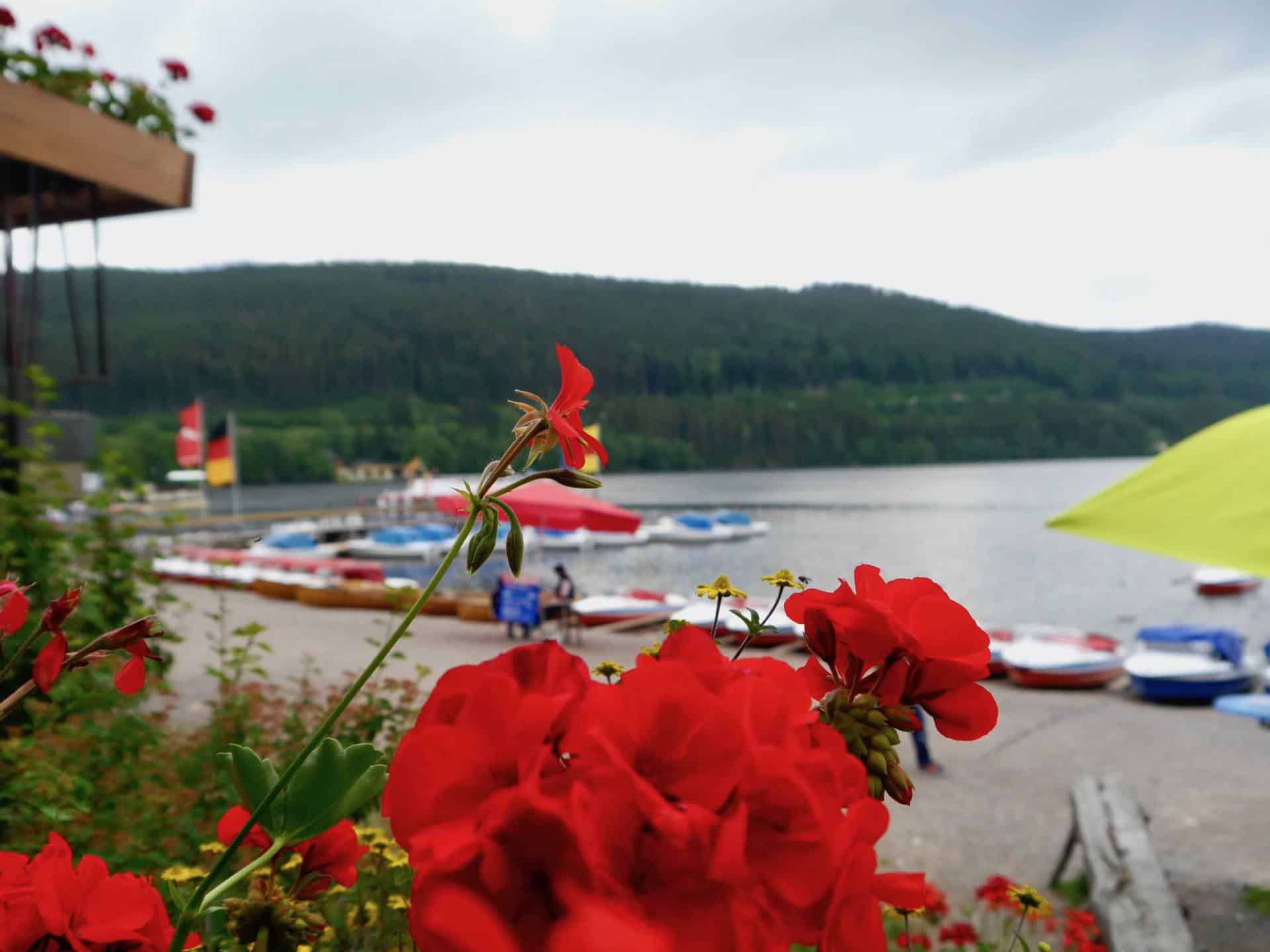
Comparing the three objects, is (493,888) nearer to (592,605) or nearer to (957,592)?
(592,605)

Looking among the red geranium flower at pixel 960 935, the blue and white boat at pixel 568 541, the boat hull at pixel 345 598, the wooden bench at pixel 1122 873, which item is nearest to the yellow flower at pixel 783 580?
the red geranium flower at pixel 960 935

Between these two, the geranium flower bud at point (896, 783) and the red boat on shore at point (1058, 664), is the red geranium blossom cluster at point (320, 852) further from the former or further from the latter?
the red boat on shore at point (1058, 664)

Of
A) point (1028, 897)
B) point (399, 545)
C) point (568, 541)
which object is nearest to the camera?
point (1028, 897)

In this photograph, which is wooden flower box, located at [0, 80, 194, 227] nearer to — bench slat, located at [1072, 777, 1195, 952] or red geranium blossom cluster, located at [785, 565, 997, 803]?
red geranium blossom cluster, located at [785, 565, 997, 803]

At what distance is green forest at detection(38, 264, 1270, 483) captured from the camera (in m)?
33.5

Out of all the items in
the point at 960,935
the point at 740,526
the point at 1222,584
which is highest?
the point at 960,935

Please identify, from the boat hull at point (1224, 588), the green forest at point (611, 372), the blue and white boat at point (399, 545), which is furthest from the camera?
the blue and white boat at point (399, 545)

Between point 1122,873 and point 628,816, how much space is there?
4993mm

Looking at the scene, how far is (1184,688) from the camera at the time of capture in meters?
11.9

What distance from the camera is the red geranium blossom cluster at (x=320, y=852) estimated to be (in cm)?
68

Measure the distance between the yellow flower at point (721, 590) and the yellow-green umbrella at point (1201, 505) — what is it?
67.3 inches

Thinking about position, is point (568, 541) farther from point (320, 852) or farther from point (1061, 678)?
point (320, 852)

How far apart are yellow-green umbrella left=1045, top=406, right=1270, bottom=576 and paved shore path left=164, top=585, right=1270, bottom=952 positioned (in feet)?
6.17

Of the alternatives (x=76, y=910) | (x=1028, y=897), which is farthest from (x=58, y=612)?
(x=1028, y=897)
